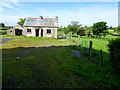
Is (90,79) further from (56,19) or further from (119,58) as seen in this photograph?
(56,19)

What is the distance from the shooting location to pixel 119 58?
15.6 ft

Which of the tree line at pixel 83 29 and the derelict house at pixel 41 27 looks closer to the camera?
the derelict house at pixel 41 27

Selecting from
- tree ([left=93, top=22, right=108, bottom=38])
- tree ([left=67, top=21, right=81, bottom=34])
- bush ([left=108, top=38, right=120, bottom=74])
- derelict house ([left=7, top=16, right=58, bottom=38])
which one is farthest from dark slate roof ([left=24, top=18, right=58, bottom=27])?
tree ([left=93, top=22, right=108, bottom=38])

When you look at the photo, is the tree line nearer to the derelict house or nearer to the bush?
the derelict house

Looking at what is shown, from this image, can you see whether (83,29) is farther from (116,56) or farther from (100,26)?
(116,56)

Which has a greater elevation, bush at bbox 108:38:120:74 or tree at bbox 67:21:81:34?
tree at bbox 67:21:81:34

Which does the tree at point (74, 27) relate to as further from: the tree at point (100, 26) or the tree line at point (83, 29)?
the tree at point (100, 26)

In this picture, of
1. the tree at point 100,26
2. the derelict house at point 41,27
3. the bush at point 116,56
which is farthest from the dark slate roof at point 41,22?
the tree at point 100,26

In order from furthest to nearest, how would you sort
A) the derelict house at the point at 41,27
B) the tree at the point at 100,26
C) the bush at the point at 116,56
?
the tree at the point at 100,26 < the derelict house at the point at 41,27 < the bush at the point at 116,56

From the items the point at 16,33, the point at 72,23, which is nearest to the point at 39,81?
the point at 16,33

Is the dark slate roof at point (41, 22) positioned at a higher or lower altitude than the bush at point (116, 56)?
higher

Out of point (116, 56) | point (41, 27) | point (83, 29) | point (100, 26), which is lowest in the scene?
Result: point (116, 56)

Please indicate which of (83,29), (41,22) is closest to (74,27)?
(83,29)

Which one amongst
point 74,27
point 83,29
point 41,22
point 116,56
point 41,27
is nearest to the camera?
point 116,56
